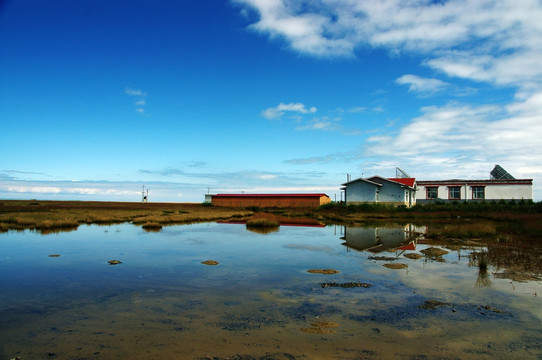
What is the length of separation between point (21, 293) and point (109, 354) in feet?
18.6

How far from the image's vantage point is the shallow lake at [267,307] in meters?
6.12

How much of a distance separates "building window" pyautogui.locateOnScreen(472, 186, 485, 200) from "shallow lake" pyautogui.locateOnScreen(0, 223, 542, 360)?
4100 cm

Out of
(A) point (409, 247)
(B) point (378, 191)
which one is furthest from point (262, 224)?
(B) point (378, 191)

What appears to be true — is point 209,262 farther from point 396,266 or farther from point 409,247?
point 409,247

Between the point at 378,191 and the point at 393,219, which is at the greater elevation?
the point at 378,191

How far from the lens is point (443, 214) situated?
40.3m

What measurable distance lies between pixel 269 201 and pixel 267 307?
194ft

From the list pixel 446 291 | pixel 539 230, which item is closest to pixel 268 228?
pixel 539 230

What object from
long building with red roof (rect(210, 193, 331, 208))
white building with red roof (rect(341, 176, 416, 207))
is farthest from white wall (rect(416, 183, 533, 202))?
long building with red roof (rect(210, 193, 331, 208))

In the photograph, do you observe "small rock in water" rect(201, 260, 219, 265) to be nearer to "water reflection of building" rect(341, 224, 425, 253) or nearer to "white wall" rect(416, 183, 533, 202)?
"water reflection of building" rect(341, 224, 425, 253)

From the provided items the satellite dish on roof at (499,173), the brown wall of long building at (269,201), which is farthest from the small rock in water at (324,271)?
the satellite dish on roof at (499,173)

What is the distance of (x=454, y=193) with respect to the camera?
52625mm

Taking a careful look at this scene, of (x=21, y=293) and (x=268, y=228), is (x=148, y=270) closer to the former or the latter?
(x=21, y=293)

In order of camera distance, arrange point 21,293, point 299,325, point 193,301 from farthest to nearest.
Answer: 1. point 21,293
2. point 193,301
3. point 299,325
